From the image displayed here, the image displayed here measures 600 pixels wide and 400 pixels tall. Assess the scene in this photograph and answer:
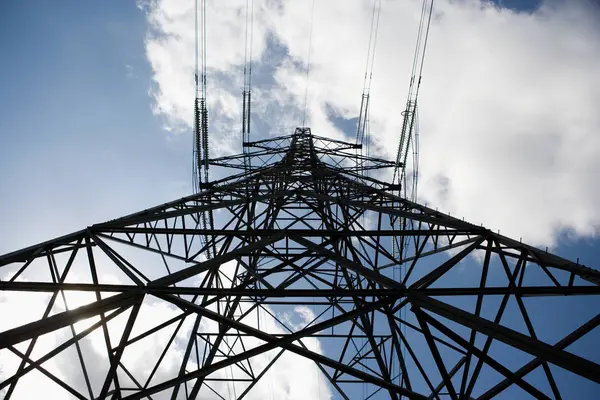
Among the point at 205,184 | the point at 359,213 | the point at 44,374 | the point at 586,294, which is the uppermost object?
the point at 205,184

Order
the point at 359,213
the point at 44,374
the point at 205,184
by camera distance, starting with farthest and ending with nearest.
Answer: the point at 205,184
the point at 359,213
the point at 44,374

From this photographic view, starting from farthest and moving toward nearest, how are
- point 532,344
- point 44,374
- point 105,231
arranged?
point 105,231 → point 44,374 → point 532,344

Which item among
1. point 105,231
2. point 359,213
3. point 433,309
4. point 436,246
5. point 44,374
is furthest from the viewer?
point 359,213

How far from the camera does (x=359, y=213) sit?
10.2m

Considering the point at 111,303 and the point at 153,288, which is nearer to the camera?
the point at 111,303

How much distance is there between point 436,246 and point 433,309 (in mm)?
3438

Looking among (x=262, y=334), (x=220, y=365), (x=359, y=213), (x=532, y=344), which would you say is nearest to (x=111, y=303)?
(x=220, y=365)

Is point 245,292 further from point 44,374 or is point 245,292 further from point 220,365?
point 44,374

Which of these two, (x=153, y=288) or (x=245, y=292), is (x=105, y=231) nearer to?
(x=153, y=288)

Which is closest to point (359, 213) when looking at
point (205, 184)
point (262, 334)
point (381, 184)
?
point (381, 184)

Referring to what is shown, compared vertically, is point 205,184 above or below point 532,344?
above

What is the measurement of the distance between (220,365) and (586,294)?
455 centimetres

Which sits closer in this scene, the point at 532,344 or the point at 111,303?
the point at 532,344

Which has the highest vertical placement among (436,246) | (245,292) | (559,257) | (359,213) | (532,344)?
(359,213)
